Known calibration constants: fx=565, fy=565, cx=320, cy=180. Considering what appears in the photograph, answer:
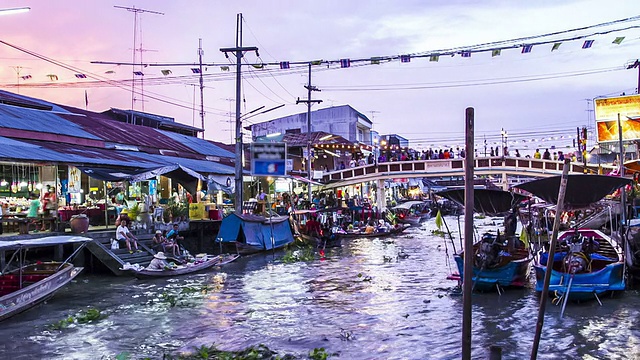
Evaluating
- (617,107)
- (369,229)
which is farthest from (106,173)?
(617,107)

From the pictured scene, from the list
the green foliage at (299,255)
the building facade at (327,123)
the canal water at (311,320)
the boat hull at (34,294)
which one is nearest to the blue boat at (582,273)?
the canal water at (311,320)

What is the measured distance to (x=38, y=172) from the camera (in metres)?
23.2

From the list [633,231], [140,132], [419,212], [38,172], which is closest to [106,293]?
[38,172]

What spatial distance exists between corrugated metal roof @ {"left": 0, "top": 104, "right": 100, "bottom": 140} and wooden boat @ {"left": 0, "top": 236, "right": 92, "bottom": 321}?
33.1 feet

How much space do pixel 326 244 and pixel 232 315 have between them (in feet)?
54.6

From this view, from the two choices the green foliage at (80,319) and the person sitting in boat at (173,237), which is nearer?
the green foliage at (80,319)

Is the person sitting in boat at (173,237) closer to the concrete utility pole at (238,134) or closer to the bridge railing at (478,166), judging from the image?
the concrete utility pole at (238,134)

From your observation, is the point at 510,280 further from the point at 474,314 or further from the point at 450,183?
the point at 450,183

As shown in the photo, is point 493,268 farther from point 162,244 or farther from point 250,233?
point 250,233

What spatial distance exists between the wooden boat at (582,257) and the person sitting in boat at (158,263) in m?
11.7

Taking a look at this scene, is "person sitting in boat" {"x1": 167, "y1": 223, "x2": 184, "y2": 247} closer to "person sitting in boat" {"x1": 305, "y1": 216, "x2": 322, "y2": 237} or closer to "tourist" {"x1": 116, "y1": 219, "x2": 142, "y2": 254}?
"tourist" {"x1": 116, "y1": 219, "x2": 142, "y2": 254}

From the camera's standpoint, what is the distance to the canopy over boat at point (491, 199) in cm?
1467

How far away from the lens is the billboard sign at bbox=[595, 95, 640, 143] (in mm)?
26047

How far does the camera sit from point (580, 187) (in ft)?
40.3
